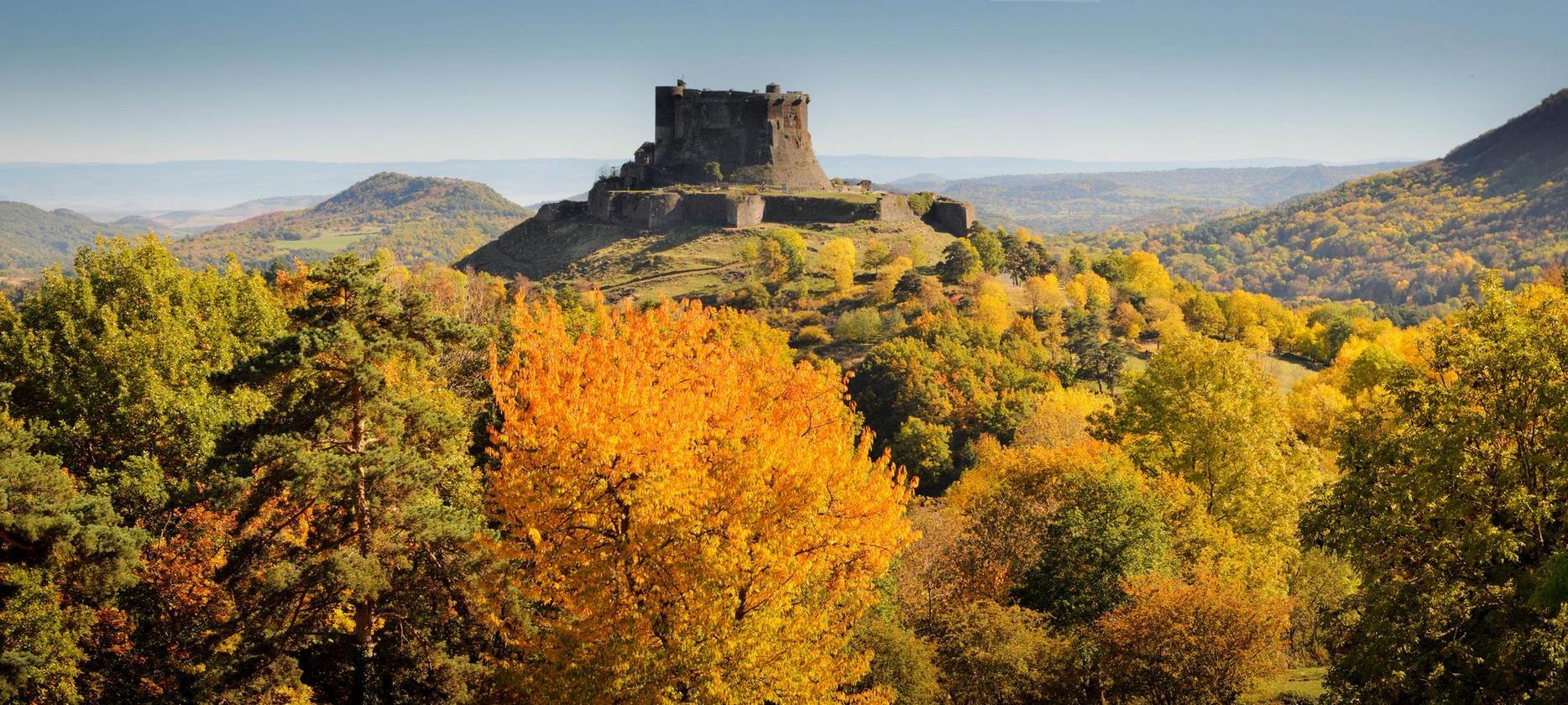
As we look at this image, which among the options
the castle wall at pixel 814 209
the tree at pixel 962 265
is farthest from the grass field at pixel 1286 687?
the castle wall at pixel 814 209

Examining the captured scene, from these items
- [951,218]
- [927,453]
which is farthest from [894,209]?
[927,453]

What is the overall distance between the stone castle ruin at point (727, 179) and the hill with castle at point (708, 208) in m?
0.12

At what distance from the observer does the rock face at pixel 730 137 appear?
10450cm

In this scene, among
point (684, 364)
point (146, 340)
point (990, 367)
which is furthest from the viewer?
point (990, 367)

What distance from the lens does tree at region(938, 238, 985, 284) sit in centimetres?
7331

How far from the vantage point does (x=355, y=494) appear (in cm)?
1277

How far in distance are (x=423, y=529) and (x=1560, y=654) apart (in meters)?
13.4

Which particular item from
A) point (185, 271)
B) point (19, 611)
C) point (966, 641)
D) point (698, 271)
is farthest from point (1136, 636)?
point (698, 271)

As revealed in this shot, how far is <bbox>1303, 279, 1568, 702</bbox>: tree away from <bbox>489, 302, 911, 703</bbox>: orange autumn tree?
6.62 meters

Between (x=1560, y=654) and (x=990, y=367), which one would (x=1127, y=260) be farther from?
(x=1560, y=654)

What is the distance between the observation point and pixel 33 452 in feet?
57.4

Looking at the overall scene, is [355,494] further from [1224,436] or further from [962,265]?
[962,265]

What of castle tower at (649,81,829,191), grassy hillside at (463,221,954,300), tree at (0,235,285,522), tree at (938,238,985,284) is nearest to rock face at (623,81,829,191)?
castle tower at (649,81,829,191)

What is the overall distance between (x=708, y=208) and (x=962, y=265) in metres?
34.5
